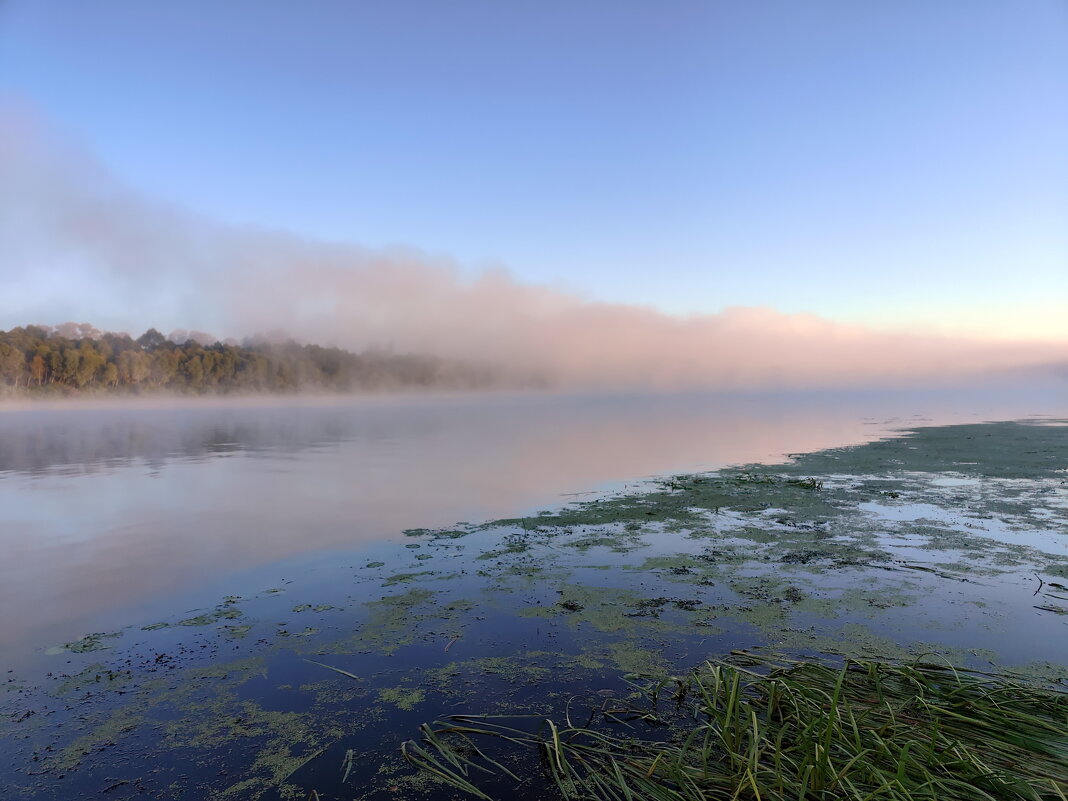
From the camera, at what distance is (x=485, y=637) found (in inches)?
252

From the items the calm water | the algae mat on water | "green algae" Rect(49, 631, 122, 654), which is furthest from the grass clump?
the calm water

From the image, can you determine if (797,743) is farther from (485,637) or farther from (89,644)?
(89,644)

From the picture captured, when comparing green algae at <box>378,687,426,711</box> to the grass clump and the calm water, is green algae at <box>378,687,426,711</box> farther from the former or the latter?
the calm water

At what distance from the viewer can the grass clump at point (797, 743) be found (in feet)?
11.1

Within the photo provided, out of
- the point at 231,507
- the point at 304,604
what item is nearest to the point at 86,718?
the point at 304,604

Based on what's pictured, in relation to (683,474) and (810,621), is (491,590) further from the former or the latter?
(683,474)

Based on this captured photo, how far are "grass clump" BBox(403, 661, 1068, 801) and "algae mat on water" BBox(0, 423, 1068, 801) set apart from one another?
13.9 inches

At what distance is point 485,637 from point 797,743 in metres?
3.51

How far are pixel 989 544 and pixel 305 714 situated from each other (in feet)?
35.9

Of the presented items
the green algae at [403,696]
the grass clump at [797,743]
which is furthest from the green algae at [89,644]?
the grass clump at [797,743]

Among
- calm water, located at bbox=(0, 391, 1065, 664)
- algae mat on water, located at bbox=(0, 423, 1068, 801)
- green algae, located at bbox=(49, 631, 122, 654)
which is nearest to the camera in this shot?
algae mat on water, located at bbox=(0, 423, 1068, 801)

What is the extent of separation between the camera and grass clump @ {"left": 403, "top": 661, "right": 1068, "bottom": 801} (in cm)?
337

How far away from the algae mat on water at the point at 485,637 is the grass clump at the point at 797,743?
13.9 inches

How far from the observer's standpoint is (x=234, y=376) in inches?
6284
